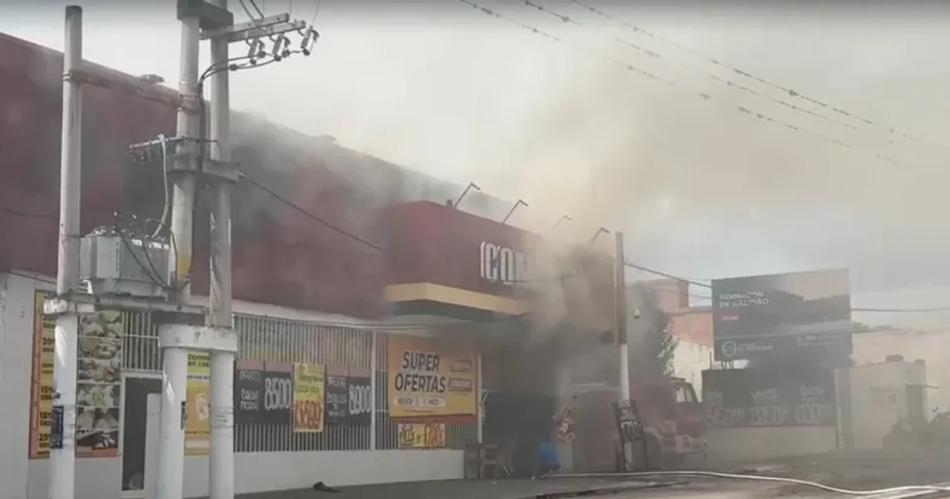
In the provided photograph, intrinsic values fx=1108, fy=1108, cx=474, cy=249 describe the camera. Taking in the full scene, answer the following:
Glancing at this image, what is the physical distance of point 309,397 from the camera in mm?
17516

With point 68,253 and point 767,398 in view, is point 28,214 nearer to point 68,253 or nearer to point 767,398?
point 68,253

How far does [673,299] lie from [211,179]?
33.0m

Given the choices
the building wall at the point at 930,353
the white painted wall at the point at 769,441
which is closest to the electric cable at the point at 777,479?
the white painted wall at the point at 769,441

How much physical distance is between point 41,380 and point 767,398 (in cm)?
2682

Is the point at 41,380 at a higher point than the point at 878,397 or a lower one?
higher

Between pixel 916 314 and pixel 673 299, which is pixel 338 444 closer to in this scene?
pixel 916 314

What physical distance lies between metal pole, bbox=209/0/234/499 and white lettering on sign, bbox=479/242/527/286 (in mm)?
7842

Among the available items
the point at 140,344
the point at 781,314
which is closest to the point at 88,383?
the point at 140,344

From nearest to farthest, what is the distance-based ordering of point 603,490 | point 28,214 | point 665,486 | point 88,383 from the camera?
point 28,214 → point 88,383 → point 603,490 → point 665,486

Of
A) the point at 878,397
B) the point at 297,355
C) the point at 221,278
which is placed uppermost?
the point at 221,278

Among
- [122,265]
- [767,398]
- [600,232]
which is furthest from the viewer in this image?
[767,398]

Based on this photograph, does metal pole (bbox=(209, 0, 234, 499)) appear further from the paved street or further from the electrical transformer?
the paved street

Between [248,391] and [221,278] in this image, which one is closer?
[221,278]

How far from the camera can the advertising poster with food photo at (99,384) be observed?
13.5 metres
